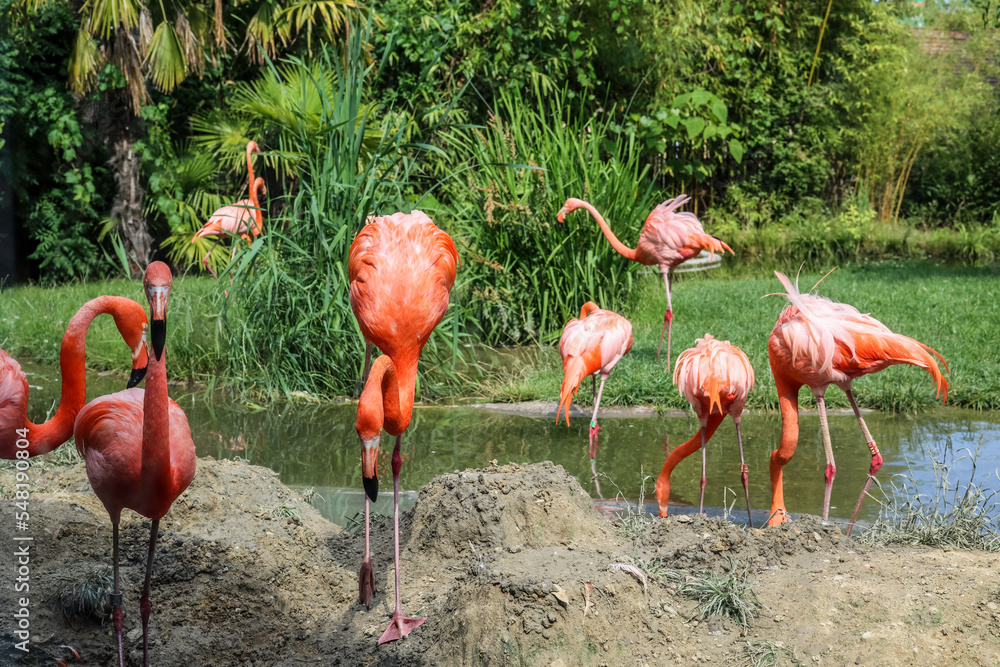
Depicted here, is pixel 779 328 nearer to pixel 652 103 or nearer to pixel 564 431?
pixel 564 431

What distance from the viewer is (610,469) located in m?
4.56

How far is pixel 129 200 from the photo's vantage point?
34.8 ft

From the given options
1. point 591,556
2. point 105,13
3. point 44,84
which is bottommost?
point 591,556

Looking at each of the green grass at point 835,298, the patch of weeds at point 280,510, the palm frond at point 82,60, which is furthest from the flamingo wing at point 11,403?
the palm frond at point 82,60

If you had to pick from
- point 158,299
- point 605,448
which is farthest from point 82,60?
point 158,299

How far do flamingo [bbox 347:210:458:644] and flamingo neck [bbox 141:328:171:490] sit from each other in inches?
21.2

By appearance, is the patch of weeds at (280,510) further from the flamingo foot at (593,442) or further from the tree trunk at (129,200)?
the tree trunk at (129,200)

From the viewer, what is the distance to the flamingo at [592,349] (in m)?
4.72

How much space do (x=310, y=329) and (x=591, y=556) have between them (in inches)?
131

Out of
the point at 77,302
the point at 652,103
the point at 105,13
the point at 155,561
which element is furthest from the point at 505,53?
the point at 155,561

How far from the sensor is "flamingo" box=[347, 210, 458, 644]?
2.72 metres

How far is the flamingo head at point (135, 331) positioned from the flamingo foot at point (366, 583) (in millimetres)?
932

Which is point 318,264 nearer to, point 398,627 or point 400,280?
point 400,280

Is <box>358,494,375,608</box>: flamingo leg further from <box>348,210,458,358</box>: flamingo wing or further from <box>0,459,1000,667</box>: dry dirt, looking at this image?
<box>348,210,458,358</box>: flamingo wing
